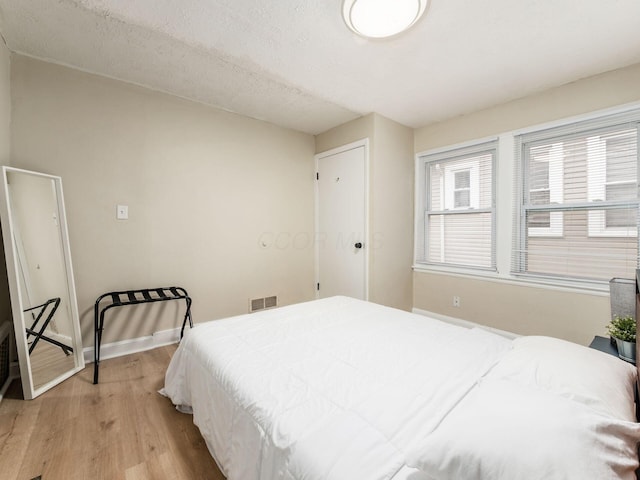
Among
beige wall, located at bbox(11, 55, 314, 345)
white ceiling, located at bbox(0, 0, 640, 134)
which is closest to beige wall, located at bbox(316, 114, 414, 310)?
white ceiling, located at bbox(0, 0, 640, 134)

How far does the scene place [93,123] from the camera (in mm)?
2256

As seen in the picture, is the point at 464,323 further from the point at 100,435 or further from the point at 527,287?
the point at 100,435

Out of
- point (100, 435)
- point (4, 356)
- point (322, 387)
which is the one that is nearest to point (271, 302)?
point (100, 435)

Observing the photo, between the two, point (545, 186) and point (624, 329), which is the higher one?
point (545, 186)

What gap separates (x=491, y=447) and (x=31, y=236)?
8.87ft

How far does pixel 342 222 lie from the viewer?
3328mm

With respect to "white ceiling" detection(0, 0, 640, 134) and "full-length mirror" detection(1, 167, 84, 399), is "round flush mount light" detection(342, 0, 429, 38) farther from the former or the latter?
"full-length mirror" detection(1, 167, 84, 399)

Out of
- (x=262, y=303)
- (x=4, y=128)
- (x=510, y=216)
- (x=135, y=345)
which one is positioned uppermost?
(x=4, y=128)

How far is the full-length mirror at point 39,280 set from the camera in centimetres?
173

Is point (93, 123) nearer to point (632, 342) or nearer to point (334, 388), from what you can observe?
point (334, 388)

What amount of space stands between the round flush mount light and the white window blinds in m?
1.77

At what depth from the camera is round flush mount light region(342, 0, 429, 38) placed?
1487mm

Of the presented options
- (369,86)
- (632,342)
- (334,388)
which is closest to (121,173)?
(369,86)

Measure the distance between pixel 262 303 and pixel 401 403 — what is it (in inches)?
96.9
